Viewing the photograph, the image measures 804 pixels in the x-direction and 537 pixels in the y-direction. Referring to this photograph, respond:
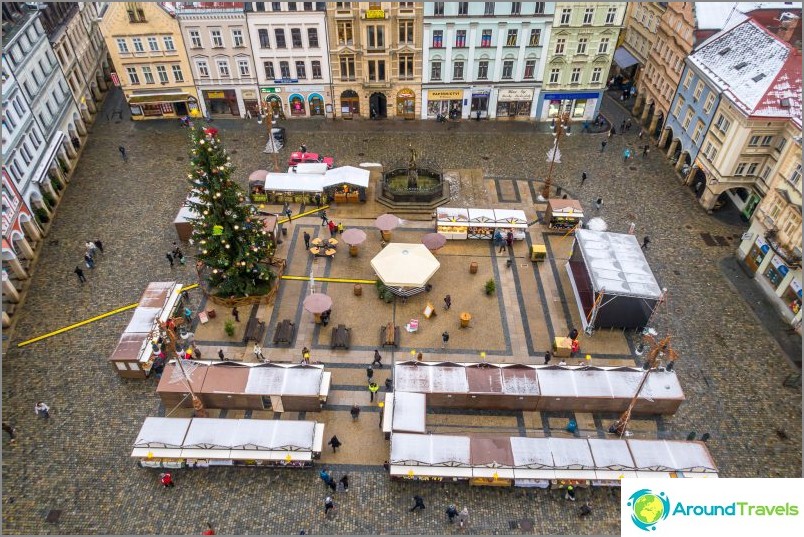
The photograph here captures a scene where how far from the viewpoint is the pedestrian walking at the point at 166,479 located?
3048 cm

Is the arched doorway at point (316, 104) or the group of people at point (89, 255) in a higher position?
the arched doorway at point (316, 104)

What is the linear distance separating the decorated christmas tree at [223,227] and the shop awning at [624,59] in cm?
5010

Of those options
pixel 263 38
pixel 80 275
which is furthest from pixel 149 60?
pixel 80 275

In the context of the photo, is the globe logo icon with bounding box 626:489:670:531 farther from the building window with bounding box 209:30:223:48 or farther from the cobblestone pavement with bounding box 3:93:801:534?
the building window with bounding box 209:30:223:48

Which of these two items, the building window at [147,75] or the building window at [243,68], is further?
the building window at [243,68]

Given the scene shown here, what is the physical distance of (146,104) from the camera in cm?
6166

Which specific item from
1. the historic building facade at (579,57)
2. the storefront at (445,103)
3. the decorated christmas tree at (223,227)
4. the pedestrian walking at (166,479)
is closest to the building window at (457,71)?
the storefront at (445,103)

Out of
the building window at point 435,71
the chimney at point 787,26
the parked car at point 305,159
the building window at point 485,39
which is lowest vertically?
the parked car at point 305,159

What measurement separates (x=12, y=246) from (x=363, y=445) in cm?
3094

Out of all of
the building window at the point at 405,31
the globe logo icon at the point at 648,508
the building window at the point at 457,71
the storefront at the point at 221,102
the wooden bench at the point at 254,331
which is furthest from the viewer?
the storefront at the point at 221,102

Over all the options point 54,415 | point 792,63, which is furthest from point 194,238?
point 792,63

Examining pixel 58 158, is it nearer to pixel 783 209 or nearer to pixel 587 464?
pixel 587 464

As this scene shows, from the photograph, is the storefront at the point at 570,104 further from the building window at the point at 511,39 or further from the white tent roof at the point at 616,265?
the white tent roof at the point at 616,265

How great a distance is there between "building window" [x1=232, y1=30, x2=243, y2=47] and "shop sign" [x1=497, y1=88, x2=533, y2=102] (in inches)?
1132
